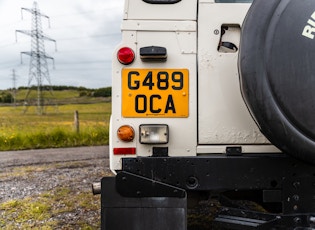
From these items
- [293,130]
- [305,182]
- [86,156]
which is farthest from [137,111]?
[86,156]

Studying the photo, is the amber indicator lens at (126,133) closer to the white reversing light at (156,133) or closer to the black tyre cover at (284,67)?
the white reversing light at (156,133)

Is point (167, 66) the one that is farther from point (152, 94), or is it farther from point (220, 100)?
point (220, 100)

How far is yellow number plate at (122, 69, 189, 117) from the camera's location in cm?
293

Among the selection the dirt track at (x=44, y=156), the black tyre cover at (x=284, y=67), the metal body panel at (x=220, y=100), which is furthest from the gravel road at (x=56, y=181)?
the black tyre cover at (x=284, y=67)

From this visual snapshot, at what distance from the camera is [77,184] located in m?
6.82

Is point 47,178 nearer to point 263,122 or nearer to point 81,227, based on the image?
point 81,227

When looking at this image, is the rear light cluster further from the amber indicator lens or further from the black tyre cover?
the black tyre cover

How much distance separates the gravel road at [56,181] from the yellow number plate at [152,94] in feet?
7.02

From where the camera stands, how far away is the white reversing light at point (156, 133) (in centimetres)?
293

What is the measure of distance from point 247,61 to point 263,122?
39 cm

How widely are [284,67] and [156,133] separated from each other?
3.32ft

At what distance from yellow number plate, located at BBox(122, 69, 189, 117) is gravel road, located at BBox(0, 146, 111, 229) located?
84.3 inches

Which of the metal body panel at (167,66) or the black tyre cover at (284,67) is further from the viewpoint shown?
the metal body panel at (167,66)

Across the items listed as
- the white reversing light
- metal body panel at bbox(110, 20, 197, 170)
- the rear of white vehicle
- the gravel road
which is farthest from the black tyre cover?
the gravel road
